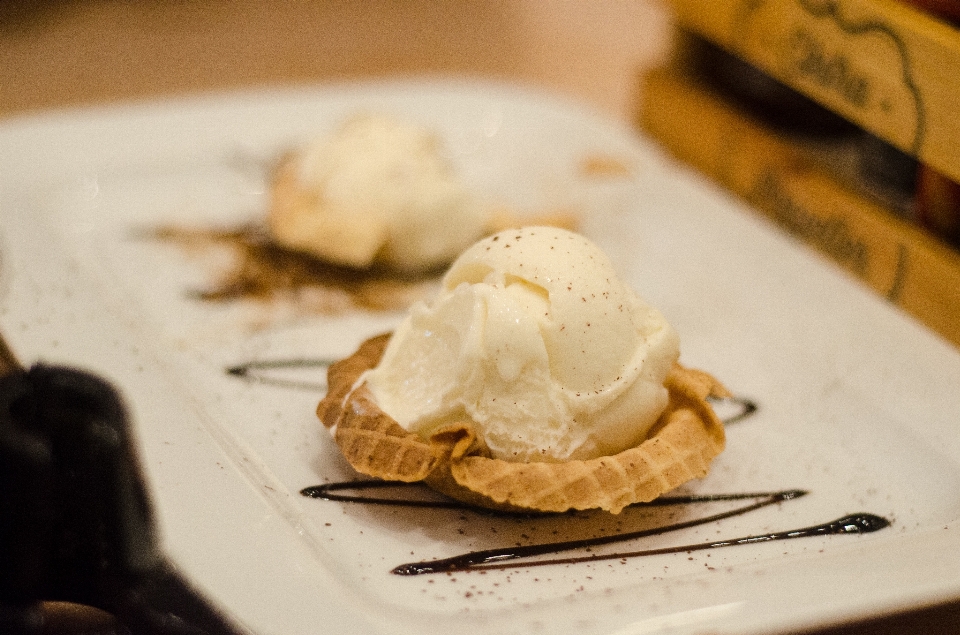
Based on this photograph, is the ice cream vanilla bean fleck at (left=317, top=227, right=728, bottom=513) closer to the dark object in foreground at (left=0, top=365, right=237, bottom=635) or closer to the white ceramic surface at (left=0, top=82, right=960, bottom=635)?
the white ceramic surface at (left=0, top=82, right=960, bottom=635)

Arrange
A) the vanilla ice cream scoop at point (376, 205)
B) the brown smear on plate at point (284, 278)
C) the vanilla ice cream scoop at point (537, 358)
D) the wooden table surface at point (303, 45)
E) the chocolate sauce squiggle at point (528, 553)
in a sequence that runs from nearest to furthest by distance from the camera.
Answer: the chocolate sauce squiggle at point (528, 553) < the vanilla ice cream scoop at point (537, 358) < the brown smear on plate at point (284, 278) < the vanilla ice cream scoop at point (376, 205) < the wooden table surface at point (303, 45)

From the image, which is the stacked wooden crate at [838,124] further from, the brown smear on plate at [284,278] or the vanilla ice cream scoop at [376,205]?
the brown smear on plate at [284,278]

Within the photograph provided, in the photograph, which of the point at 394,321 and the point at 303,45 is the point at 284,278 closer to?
the point at 394,321

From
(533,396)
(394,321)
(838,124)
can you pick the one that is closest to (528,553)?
(533,396)

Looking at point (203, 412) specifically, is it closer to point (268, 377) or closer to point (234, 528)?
point (268, 377)

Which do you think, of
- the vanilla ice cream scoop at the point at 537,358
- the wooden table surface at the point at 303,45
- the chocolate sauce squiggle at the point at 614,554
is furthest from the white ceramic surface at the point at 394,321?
the wooden table surface at the point at 303,45

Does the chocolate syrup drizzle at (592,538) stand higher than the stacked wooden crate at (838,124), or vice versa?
the stacked wooden crate at (838,124)

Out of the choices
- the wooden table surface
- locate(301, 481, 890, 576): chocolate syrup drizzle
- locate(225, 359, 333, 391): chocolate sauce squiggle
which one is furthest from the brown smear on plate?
the wooden table surface
